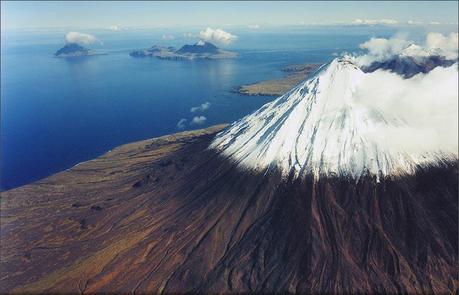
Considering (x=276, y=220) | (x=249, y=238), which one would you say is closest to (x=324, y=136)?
(x=276, y=220)

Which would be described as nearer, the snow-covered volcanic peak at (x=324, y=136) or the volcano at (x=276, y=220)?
the volcano at (x=276, y=220)

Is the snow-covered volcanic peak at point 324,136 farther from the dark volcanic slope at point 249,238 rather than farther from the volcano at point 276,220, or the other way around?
the dark volcanic slope at point 249,238

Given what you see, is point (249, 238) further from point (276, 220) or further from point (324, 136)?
point (324, 136)

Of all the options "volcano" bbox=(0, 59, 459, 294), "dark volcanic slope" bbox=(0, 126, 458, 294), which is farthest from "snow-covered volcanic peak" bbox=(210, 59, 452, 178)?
"dark volcanic slope" bbox=(0, 126, 458, 294)

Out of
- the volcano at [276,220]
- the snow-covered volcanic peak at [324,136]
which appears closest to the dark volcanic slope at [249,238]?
the volcano at [276,220]

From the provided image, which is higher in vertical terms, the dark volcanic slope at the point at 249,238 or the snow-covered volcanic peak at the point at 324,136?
the snow-covered volcanic peak at the point at 324,136

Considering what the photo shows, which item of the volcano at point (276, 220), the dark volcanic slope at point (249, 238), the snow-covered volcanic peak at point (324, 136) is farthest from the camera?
the snow-covered volcanic peak at point (324, 136)
